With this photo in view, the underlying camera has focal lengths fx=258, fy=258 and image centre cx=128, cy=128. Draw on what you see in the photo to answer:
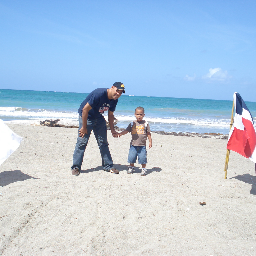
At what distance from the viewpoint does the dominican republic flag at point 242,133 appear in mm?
4430

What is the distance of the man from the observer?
4438mm

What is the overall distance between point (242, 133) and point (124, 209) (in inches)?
104

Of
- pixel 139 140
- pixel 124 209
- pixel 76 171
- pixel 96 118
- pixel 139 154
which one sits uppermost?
pixel 96 118

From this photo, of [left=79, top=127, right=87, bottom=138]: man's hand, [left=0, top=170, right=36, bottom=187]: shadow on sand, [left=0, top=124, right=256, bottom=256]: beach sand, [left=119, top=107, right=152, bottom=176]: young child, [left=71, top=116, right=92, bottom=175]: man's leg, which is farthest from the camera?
[left=119, top=107, right=152, bottom=176]: young child

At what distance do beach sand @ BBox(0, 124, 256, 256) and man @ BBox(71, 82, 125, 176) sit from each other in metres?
0.28

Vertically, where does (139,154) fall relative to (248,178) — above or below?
above

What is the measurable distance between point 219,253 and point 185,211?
893mm

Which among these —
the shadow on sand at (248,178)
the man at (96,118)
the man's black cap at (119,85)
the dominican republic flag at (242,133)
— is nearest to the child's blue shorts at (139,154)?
the man at (96,118)

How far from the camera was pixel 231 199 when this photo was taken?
402 centimetres

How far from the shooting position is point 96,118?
15.8 ft

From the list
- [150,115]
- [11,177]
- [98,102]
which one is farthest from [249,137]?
[150,115]

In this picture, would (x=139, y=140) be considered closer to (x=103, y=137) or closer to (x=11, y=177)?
(x=103, y=137)

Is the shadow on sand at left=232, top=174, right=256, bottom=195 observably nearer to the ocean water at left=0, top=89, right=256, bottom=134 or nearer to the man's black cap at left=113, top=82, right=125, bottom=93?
the man's black cap at left=113, top=82, right=125, bottom=93

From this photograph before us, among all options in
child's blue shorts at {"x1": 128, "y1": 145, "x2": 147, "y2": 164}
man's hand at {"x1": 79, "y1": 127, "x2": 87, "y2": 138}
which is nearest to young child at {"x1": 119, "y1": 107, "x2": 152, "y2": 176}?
child's blue shorts at {"x1": 128, "y1": 145, "x2": 147, "y2": 164}
